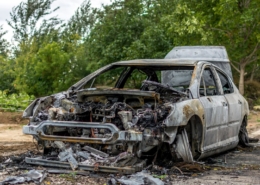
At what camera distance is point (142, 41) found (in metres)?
30.0

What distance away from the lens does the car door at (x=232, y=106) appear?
9.78m

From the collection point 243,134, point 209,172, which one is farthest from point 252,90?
point 209,172

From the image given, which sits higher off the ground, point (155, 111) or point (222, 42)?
point (222, 42)

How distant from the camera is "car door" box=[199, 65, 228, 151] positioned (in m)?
8.61

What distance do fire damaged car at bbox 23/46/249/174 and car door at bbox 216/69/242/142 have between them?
1.00 ft

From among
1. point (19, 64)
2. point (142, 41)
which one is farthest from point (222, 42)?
point (19, 64)

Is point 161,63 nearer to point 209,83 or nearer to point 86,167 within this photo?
point 209,83

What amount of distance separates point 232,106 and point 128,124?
115 inches

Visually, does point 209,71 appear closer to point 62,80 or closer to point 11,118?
point 11,118

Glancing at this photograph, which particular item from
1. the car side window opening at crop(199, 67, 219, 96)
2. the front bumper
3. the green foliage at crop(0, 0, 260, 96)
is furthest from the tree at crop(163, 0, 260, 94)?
the front bumper

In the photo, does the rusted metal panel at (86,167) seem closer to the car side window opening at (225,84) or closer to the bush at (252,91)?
the car side window opening at (225,84)

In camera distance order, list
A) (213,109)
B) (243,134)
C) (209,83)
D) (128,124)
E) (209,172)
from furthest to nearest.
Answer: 1. (243,134)
2. (209,83)
3. (213,109)
4. (209,172)
5. (128,124)

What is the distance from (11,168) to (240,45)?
2126 centimetres

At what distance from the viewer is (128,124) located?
7.59 m
